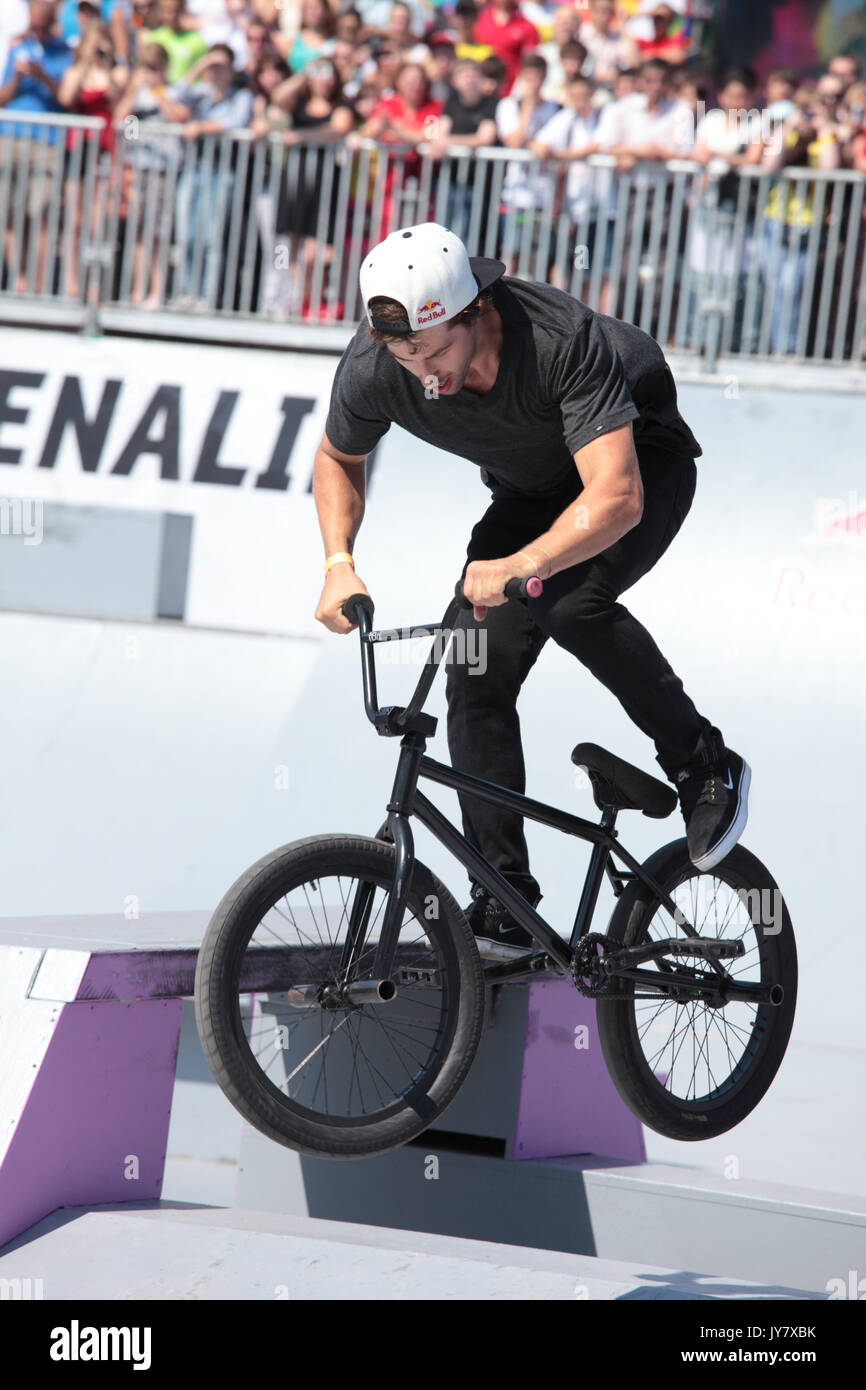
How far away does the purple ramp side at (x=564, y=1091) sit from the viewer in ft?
15.3

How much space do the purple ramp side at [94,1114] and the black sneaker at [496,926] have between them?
32.0 inches

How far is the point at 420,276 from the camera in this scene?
10.4ft

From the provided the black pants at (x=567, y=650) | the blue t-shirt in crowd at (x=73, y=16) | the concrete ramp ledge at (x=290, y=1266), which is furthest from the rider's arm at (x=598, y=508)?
the blue t-shirt in crowd at (x=73, y=16)

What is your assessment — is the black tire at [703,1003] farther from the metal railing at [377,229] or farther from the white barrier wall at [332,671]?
the metal railing at [377,229]

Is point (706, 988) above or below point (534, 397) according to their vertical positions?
below

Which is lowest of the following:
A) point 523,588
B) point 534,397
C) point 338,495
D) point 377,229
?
point 523,588

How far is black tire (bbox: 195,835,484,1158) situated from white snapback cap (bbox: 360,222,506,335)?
3.69ft

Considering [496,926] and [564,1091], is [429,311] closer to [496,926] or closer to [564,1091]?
[496,926]

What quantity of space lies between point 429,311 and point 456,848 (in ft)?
4.04

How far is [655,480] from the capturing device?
3.81 meters

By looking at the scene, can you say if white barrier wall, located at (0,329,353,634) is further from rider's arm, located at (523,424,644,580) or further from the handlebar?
rider's arm, located at (523,424,644,580)

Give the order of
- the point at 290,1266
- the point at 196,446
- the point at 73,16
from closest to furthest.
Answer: the point at 290,1266
the point at 196,446
the point at 73,16

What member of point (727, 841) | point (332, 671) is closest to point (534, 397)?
point (727, 841)

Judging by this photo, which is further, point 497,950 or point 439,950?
point 497,950
